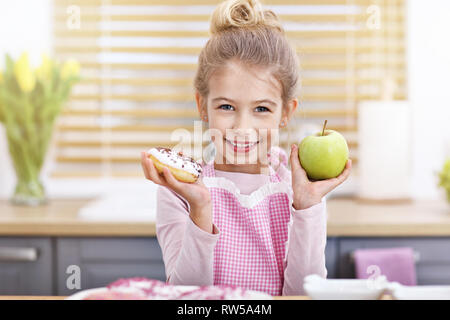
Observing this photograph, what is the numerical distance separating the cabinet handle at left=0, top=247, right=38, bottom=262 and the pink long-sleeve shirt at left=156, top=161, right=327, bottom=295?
44cm

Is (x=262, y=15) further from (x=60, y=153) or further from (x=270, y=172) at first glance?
(x=60, y=153)

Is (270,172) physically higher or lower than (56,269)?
higher

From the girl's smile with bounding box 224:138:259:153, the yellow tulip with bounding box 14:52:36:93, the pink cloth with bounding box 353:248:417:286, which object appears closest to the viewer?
the girl's smile with bounding box 224:138:259:153

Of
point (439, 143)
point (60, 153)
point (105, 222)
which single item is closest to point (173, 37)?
point (60, 153)

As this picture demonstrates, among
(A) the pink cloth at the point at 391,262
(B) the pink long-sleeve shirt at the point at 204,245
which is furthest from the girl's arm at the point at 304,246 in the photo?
(A) the pink cloth at the point at 391,262

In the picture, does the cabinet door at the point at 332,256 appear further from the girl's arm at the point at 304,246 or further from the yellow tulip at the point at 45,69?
the yellow tulip at the point at 45,69

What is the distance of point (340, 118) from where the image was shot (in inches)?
47.9

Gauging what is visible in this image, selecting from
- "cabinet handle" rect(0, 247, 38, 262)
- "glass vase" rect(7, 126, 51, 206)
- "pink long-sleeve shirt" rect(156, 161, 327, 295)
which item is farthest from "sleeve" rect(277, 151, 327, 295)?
"glass vase" rect(7, 126, 51, 206)

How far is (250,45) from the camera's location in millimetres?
469

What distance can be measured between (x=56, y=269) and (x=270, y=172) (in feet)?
1.62

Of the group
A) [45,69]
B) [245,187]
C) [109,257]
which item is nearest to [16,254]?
[109,257]

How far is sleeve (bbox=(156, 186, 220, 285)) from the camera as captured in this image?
447 millimetres

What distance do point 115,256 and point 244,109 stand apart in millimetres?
514

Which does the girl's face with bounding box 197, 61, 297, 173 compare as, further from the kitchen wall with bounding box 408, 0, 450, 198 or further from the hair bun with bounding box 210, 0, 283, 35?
the kitchen wall with bounding box 408, 0, 450, 198
